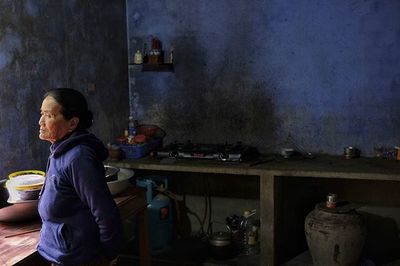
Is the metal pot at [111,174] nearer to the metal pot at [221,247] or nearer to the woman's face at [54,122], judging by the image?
the woman's face at [54,122]

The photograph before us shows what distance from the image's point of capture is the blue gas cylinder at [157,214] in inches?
156

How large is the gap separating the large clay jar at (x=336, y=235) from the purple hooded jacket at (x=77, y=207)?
1.93 meters

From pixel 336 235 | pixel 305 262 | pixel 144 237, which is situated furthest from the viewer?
pixel 305 262

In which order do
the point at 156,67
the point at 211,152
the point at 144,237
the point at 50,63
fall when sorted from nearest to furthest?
the point at 144,237 < the point at 50,63 < the point at 211,152 < the point at 156,67

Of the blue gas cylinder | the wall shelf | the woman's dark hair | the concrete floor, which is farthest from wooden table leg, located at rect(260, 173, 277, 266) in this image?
the woman's dark hair

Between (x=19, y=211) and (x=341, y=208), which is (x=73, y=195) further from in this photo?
(x=341, y=208)

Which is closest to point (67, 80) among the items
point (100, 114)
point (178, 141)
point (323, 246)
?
point (100, 114)

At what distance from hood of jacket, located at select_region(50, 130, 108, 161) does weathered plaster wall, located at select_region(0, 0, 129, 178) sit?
1.04m

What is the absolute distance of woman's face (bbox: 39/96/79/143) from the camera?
1981 mm

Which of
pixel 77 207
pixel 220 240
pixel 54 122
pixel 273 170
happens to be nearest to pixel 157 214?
pixel 220 240

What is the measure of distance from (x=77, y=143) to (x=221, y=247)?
2.18m

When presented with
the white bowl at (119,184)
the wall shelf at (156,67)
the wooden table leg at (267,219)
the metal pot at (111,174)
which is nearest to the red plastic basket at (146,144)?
the wall shelf at (156,67)

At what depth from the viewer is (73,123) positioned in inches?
79.4

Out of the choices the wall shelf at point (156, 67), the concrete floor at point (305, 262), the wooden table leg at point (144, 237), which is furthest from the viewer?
the wall shelf at point (156, 67)
